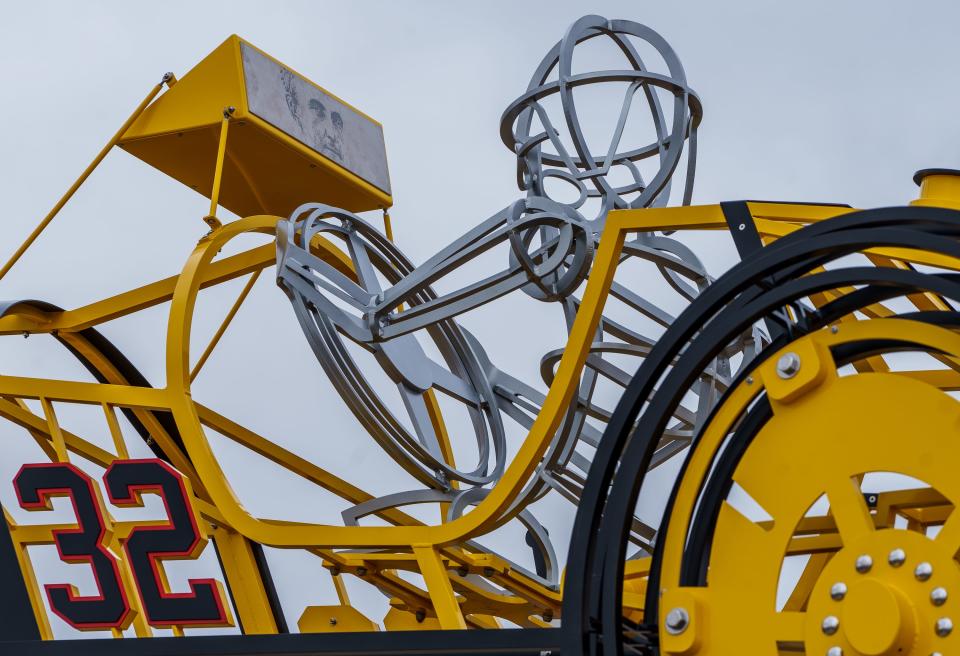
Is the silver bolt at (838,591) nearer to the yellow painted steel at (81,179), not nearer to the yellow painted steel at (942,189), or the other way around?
the yellow painted steel at (942,189)

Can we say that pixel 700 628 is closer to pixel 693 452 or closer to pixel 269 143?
pixel 693 452

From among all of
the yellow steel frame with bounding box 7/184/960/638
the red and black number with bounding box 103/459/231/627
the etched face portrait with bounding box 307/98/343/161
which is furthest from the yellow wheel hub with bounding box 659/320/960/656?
the etched face portrait with bounding box 307/98/343/161

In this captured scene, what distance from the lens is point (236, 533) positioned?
533 centimetres

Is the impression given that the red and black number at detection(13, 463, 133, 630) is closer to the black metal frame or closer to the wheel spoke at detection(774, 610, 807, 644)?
the black metal frame

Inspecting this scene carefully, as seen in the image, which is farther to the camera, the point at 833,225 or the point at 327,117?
the point at 327,117

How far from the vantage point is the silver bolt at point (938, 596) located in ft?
10.3

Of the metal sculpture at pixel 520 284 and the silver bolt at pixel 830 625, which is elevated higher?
the metal sculpture at pixel 520 284

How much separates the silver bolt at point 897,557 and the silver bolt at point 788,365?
1.70ft

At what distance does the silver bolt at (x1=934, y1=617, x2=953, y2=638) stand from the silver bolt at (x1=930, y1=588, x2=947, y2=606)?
3 centimetres

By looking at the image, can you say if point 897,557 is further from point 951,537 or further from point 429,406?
point 429,406

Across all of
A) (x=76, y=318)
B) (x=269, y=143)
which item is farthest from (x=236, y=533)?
(x=269, y=143)

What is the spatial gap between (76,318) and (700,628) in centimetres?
373

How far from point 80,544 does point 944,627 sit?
3.15 m

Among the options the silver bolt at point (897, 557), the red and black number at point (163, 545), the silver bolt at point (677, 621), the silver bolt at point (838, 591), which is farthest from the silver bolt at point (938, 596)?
the red and black number at point (163, 545)
